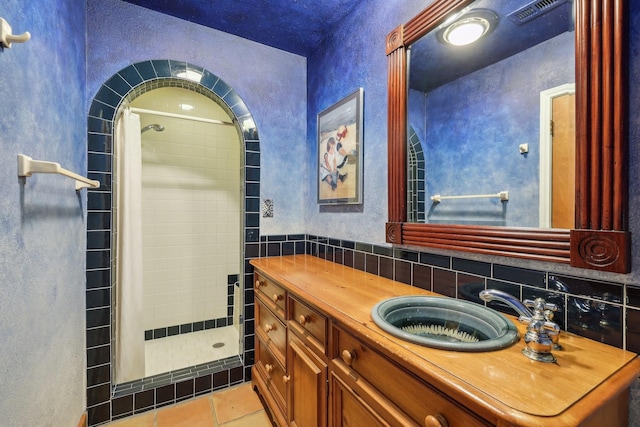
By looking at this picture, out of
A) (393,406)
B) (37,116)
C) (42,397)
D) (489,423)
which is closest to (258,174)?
(37,116)

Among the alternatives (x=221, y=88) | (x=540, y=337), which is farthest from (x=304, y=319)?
(x=221, y=88)

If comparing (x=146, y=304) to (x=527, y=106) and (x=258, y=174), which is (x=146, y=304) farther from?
(x=527, y=106)

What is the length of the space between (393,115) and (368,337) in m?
1.09

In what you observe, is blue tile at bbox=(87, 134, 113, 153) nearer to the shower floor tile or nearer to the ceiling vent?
the shower floor tile

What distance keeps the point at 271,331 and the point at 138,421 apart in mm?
955

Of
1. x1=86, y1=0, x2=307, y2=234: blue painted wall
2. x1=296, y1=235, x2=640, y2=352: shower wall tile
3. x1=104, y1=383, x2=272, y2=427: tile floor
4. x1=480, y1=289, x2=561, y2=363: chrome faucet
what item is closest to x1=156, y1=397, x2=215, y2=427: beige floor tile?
x1=104, y1=383, x2=272, y2=427: tile floor

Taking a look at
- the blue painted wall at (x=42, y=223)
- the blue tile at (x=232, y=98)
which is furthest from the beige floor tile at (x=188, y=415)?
the blue tile at (x=232, y=98)

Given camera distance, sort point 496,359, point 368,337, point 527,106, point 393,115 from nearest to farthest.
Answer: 1. point 496,359
2. point 368,337
3. point 527,106
4. point 393,115

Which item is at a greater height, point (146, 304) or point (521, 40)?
point (521, 40)

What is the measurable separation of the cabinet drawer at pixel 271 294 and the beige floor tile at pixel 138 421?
0.92 m

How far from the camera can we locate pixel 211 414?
1719mm

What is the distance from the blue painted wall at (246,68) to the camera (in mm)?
1696

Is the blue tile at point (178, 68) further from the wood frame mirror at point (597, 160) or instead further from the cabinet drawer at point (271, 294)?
the wood frame mirror at point (597, 160)

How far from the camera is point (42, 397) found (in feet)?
3.50
